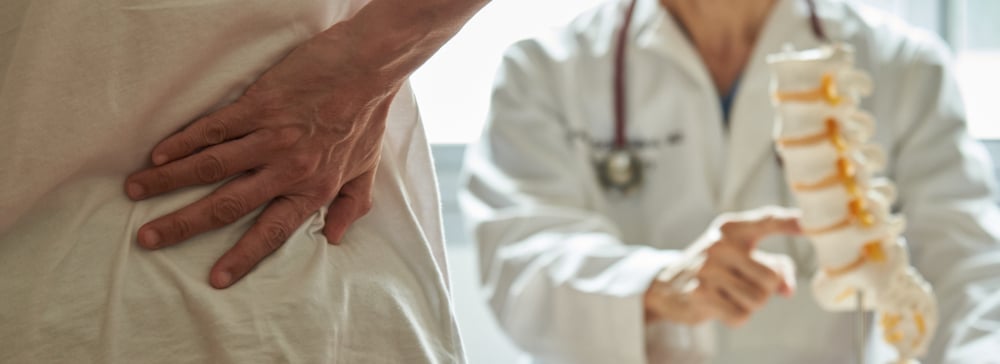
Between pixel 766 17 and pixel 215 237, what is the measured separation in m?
1.53

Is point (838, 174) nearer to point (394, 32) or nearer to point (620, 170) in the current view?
point (620, 170)

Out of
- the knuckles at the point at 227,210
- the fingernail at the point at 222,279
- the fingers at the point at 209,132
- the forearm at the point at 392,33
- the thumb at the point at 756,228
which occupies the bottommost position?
the thumb at the point at 756,228

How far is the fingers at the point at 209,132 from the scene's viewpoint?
0.62 metres

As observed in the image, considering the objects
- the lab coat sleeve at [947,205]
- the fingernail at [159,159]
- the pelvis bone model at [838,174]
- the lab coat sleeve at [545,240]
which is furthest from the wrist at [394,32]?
the lab coat sleeve at [947,205]

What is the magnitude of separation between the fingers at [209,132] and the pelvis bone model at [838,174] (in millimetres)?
788

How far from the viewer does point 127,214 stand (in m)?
0.61

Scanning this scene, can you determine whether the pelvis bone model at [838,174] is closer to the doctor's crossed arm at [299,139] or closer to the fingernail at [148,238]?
the doctor's crossed arm at [299,139]

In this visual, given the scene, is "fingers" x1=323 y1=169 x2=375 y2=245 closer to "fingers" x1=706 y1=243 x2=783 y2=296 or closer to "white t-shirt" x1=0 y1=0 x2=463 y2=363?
"white t-shirt" x1=0 y1=0 x2=463 y2=363

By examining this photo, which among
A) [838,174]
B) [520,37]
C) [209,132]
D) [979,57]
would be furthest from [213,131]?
[979,57]

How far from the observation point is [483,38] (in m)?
2.66

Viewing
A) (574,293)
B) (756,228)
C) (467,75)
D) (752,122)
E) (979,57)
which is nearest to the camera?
(756,228)

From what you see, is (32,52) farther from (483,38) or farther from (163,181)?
(483,38)

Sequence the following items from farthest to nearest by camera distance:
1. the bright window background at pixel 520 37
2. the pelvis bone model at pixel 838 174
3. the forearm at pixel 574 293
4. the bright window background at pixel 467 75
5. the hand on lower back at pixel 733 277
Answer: the bright window background at pixel 467 75
the bright window background at pixel 520 37
the forearm at pixel 574 293
the hand on lower back at pixel 733 277
the pelvis bone model at pixel 838 174

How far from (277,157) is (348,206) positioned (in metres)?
0.05
